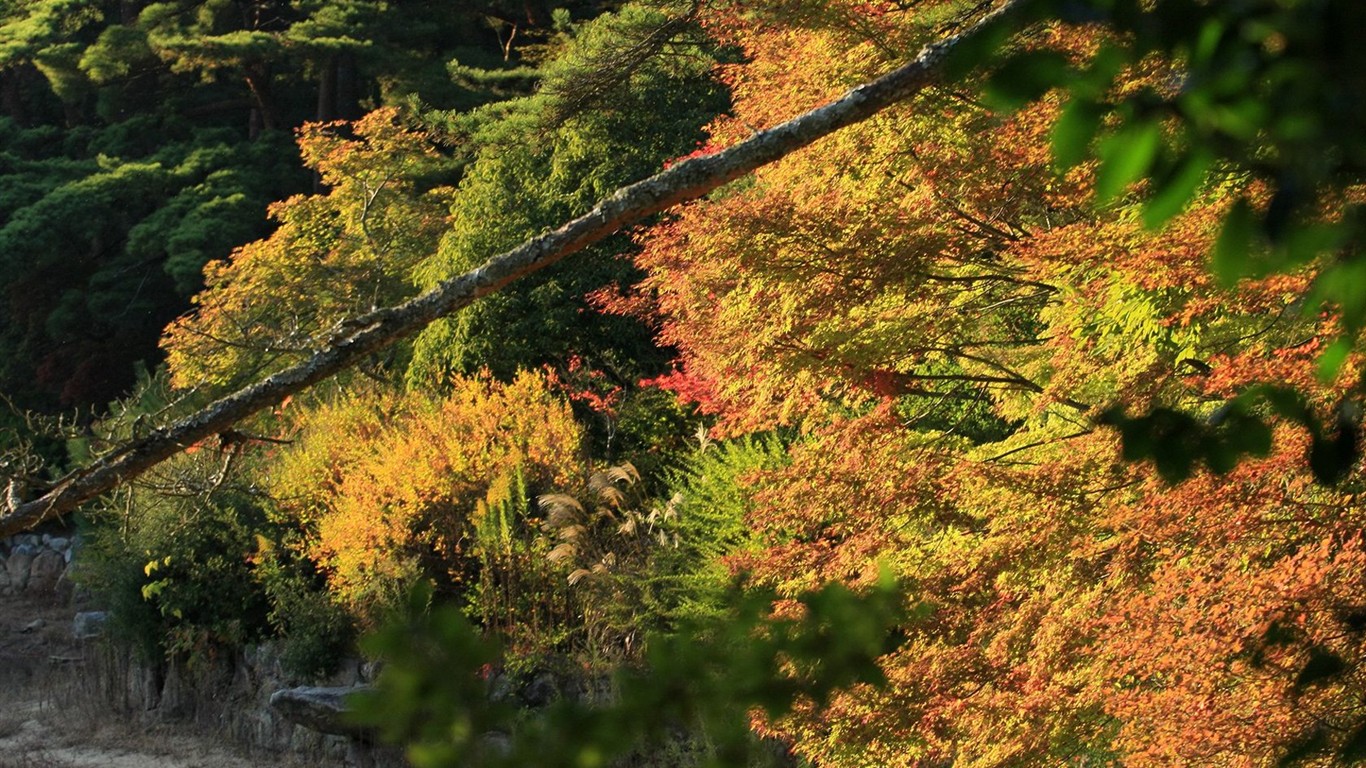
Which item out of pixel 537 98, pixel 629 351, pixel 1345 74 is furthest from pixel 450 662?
pixel 537 98

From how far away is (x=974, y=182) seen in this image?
6293 mm

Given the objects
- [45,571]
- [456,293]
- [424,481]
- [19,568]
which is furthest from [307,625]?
[456,293]

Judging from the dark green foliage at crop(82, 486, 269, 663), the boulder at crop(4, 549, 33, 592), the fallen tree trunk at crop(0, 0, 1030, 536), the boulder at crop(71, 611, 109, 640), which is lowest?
the boulder at crop(4, 549, 33, 592)

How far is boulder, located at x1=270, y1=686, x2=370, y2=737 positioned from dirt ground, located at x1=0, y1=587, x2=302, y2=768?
556 millimetres

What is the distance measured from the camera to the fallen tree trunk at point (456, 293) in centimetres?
338

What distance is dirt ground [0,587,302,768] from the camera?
12461 millimetres

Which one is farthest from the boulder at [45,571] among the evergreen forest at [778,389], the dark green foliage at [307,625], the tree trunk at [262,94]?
the tree trunk at [262,94]

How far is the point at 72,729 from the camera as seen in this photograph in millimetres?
13492

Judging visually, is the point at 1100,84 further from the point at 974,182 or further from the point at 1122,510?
the point at 974,182

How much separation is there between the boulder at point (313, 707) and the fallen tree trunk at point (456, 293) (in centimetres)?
829

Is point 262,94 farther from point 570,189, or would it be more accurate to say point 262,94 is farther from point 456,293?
point 456,293

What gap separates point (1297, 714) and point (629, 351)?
10.1 meters

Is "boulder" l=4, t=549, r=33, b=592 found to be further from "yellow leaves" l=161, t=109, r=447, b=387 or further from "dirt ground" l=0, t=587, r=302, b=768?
"yellow leaves" l=161, t=109, r=447, b=387

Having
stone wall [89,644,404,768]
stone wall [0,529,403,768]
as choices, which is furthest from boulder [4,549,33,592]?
stone wall [89,644,404,768]
